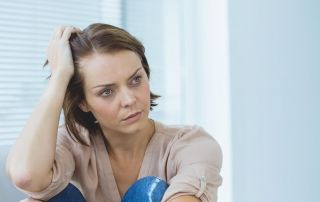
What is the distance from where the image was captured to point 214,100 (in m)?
2.07

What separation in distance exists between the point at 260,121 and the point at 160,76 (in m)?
0.61

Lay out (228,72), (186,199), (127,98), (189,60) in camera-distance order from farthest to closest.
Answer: (189,60)
(228,72)
(127,98)
(186,199)

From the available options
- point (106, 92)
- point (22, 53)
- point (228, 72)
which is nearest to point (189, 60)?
point (228, 72)

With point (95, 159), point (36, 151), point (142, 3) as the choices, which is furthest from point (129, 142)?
point (142, 3)

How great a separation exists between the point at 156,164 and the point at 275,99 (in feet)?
2.92

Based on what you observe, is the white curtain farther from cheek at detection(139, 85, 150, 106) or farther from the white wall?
cheek at detection(139, 85, 150, 106)

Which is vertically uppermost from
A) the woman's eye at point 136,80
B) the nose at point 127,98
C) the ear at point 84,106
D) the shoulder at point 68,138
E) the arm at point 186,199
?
the woman's eye at point 136,80

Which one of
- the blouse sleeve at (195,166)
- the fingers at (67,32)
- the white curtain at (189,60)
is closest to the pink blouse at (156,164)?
the blouse sleeve at (195,166)

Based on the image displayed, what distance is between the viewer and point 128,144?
3.71 feet

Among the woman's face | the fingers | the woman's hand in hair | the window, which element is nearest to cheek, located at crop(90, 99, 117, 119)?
the woman's face

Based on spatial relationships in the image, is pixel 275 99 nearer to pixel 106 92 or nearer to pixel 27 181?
pixel 106 92

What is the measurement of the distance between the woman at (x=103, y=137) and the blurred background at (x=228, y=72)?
36cm

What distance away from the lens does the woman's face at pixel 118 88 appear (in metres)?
0.97

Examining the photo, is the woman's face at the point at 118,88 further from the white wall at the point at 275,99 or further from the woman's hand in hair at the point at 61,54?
the white wall at the point at 275,99
